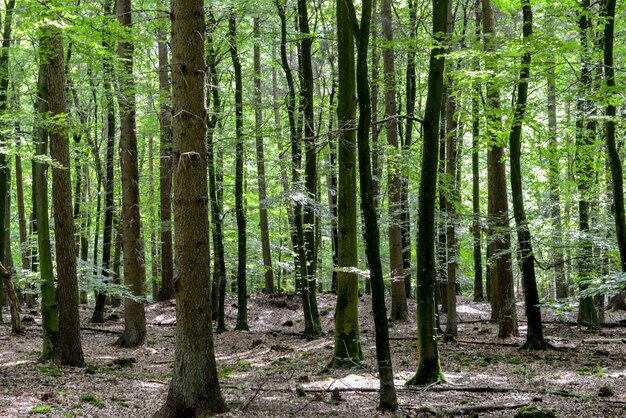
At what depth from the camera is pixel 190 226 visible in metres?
6.48

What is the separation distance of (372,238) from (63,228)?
6164mm

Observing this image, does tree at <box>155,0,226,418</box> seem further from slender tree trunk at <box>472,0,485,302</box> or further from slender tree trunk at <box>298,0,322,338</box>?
slender tree trunk at <box>298,0,322,338</box>

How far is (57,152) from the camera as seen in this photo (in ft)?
31.9

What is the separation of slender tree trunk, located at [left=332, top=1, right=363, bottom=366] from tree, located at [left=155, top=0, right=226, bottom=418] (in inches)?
139

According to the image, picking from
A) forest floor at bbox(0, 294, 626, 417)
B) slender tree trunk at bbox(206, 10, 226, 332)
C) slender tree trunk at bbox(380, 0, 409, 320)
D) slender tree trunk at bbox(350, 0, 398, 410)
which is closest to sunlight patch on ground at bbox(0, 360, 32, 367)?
forest floor at bbox(0, 294, 626, 417)

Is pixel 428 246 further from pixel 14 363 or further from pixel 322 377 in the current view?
pixel 14 363

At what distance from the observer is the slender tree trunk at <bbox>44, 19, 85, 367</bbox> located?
31.7 ft

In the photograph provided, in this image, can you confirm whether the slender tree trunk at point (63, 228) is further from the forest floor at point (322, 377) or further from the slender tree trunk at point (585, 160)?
the slender tree trunk at point (585, 160)

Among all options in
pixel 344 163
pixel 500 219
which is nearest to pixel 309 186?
pixel 344 163

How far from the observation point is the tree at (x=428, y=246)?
7773mm

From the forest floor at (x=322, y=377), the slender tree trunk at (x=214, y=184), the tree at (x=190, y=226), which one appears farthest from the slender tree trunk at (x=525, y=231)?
the slender tree trunk at (x=214, y=184)

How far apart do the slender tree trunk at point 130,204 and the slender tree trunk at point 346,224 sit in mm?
5321

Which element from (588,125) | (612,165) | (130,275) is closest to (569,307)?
(612,165)

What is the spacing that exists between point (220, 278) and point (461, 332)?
752cm
